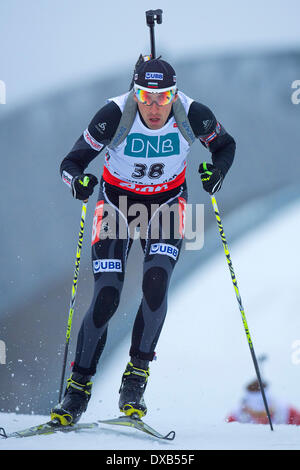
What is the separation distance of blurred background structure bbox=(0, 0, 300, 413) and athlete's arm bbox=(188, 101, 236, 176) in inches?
106

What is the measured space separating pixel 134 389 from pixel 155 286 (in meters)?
0.58

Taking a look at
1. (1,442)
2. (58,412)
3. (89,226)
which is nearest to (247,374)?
(89,226)

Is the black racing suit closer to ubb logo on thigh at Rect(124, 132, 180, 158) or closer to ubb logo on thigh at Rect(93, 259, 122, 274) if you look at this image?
ubb logo on thigh at Rect(93, 259, 122, 274)

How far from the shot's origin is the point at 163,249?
138 inches

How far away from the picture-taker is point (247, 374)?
19.3 feet

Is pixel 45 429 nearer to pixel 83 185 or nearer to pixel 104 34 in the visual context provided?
pixel 83 185

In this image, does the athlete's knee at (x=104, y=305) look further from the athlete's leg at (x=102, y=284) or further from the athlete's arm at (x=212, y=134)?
the athlete's arm at (x=212, y=134)

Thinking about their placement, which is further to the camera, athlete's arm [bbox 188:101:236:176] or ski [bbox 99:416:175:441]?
athlete's arm [bbox 188:101:236:176]

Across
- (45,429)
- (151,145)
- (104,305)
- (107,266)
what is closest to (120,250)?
(107,266)

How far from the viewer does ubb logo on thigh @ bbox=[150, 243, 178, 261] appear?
3490 millimetres

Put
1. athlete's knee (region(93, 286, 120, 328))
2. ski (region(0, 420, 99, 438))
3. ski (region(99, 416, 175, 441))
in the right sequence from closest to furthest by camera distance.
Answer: ski (region(0, 420, 99, 438))
ski (region(99, 416, 175, 441))
athlete's knee (region(93, 286, 120, 328))

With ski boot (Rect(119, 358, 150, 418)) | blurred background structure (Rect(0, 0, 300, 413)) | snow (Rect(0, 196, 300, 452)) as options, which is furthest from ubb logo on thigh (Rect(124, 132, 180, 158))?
blurred background structure (Rect(0, 0, 300, 413))

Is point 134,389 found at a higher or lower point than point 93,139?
lower

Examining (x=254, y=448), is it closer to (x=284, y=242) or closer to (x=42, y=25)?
(x=284, y=242)
